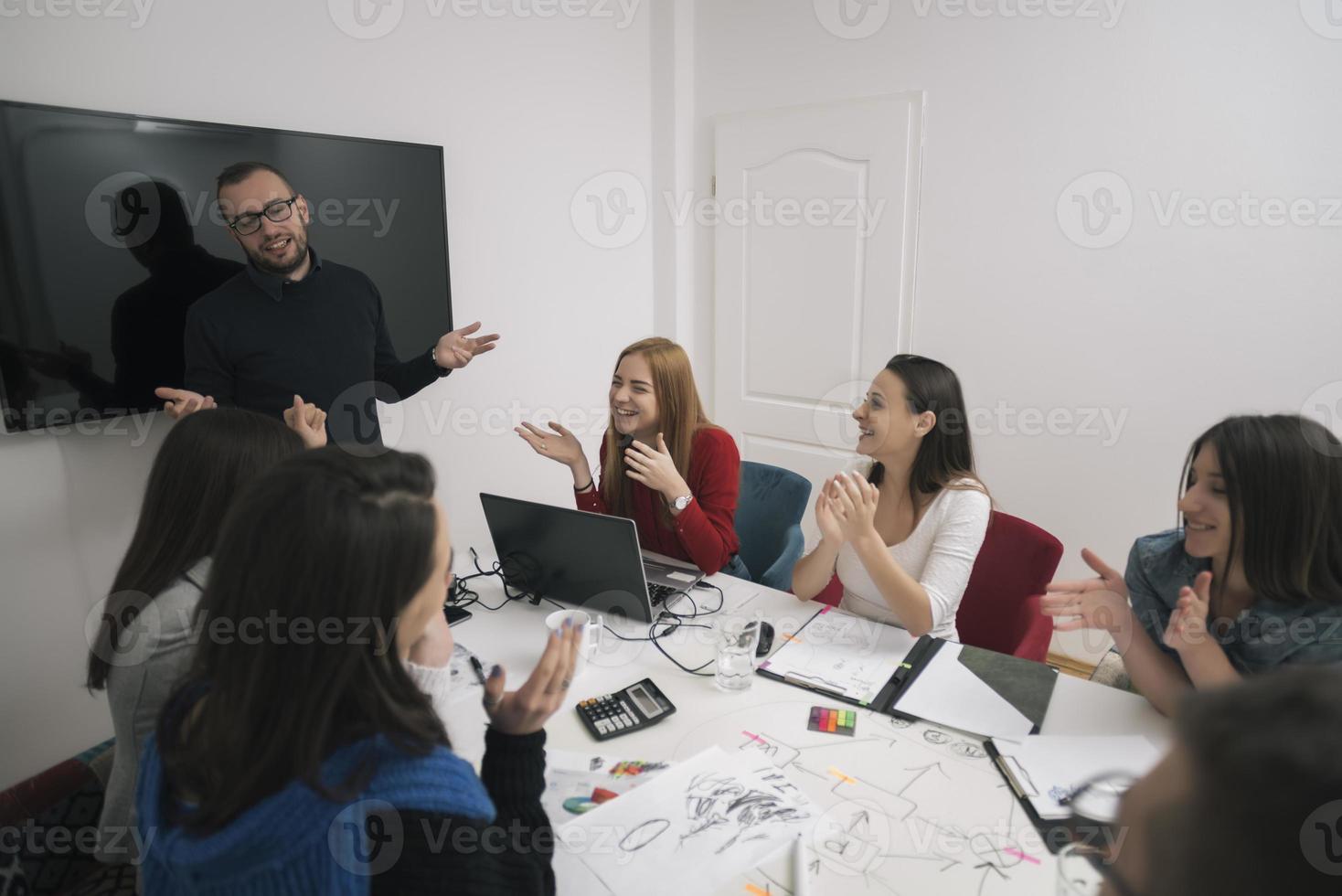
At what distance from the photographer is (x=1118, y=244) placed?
272 centimetres

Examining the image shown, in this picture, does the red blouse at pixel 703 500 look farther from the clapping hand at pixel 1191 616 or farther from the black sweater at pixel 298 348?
the clapping hand at pixel 1191 616

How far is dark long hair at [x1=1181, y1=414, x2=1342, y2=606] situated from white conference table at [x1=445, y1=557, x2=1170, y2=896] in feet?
1.03

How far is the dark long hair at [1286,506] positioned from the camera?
128cm

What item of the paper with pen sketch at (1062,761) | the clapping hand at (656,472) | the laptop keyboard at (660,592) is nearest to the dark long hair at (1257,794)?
the paper with pen sketch at (1062,761)

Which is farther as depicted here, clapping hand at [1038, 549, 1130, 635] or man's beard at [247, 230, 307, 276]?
man's beard at [247, 230, 307, 276]

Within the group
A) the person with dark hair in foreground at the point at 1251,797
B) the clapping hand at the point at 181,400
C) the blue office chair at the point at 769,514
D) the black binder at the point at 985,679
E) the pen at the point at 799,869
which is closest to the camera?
the person with dark hair in foreground at the point at 1251,797

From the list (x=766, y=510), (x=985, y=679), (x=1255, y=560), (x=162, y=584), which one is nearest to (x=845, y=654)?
(x=985, y=679)

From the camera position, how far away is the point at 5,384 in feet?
6.14

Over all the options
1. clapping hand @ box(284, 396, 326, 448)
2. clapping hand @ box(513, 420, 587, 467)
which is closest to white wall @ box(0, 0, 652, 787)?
clapping hand @ box(284, 396, 326, 448)

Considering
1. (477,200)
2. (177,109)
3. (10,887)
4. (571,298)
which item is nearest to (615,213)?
(571,298)

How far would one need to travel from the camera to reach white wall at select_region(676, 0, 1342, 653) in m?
2.42

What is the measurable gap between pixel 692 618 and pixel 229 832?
3.71 feet

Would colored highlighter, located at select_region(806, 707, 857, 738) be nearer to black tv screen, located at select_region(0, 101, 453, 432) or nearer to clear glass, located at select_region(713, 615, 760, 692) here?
clear glass, located at select_region(713, 615, 760, 692)

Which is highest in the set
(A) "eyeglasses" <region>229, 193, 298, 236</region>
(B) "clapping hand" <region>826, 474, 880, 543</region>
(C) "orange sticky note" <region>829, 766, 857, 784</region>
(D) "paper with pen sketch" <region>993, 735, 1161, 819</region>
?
(A) "eyeglasses" <region>229, 193, 298, 236</region>
